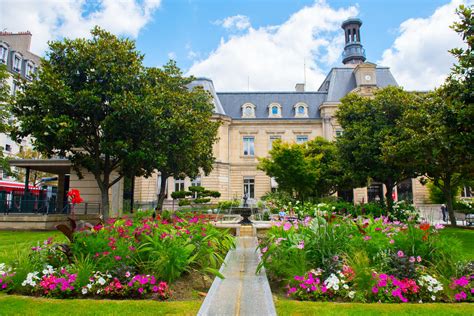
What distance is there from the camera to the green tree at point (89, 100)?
15.0 meters

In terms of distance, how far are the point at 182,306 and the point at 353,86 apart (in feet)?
140

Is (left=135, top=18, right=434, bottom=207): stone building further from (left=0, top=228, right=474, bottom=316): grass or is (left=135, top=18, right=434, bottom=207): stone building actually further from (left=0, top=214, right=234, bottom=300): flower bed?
(left=0, top=228, right=474, bottom=316): grass

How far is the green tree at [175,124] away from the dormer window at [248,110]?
59.8 ft

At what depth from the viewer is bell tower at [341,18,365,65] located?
59500 mm

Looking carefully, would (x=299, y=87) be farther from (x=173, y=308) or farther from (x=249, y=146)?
(x=173, y=308)

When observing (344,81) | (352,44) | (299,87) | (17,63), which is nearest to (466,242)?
(344,81)

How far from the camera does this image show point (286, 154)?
26.6 m

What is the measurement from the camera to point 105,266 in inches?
215

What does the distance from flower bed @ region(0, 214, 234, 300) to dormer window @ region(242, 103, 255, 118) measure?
38173mm

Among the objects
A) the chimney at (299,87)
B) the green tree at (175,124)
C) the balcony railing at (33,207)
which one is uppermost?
the chimney at (299,87)

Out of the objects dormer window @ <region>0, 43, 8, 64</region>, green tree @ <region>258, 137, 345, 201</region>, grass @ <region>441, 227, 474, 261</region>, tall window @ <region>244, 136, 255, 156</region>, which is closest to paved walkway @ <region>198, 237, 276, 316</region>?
grass @ <region>441, 227, 474, 261</region>

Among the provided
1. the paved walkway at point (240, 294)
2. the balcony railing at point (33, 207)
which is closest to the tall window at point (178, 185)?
the balcony railing at point (33, 207)

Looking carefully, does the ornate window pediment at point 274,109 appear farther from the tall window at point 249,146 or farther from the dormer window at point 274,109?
the tall window at point 249,146

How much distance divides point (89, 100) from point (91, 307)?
1242 cm
